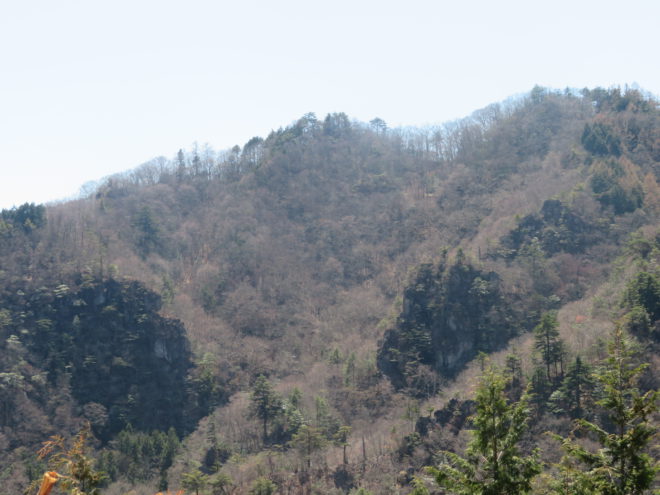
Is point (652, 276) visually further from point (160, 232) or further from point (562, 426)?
point (160, 232)

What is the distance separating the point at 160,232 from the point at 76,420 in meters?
38.6

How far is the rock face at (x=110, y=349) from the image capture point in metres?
62.2

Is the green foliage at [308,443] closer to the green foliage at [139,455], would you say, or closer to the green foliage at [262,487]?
the green foliage at [262,487]

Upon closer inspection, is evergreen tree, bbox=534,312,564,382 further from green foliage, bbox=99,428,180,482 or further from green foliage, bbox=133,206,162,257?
green foliage, bbox=133,206,162,257

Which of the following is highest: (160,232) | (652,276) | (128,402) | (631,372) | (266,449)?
(160,232)

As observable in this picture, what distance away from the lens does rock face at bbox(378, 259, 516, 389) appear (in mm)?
62469

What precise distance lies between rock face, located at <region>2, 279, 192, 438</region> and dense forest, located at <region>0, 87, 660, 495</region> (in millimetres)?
256

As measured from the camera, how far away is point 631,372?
10.5 metres

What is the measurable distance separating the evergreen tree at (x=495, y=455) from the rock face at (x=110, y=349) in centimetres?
5657

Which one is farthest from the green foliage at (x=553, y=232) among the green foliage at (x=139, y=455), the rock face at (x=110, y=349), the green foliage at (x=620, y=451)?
the green foliage at (x=620, y=451)

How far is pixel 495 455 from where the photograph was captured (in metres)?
A: 11.4

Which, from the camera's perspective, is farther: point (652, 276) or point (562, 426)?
point (652, 276)

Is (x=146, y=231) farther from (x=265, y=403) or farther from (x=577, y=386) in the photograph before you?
(x=577, y=386)

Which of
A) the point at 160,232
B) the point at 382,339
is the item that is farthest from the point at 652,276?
the point at 160,232
